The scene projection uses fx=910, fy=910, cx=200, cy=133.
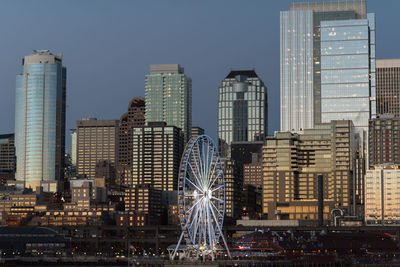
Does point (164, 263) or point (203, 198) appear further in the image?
point (164, 263)

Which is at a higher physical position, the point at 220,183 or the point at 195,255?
the point at 220,183

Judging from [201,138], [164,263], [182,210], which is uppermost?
[201,138]

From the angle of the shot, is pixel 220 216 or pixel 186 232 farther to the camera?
pixel 220 216

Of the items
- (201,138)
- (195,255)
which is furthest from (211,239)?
(201,138)

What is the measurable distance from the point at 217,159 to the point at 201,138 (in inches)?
225

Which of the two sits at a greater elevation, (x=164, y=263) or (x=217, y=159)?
(x=217, y=159)

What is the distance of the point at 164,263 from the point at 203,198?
21340 millimetres

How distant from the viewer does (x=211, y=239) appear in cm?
19325

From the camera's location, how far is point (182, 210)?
184 meters

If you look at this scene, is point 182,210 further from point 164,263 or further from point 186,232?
point 164,263

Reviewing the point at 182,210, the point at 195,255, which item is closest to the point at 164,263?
the point at 195,255

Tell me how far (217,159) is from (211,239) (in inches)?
670

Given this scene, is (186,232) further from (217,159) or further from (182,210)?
(217,159)

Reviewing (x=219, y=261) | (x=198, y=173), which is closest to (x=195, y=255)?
(x=219, y=261)
